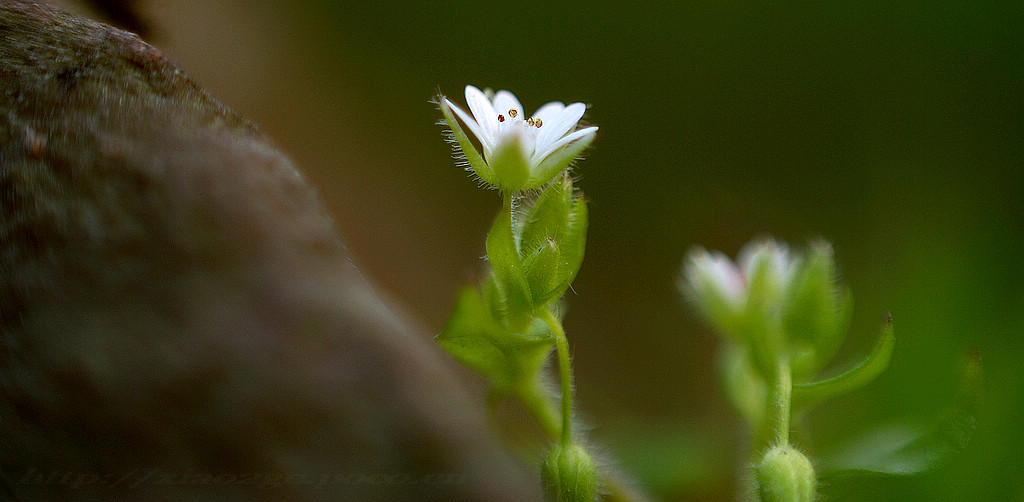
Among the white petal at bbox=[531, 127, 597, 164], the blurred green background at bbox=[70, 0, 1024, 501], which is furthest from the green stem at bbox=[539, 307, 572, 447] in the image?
the blurred green background at bbox=[70, 0, 1024, 501]

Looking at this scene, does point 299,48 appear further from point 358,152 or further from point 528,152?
point 528,152

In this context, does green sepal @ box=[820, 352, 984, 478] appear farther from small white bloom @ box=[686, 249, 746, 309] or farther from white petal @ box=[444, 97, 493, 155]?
white petal @ box=[444, 97, 493, 155]

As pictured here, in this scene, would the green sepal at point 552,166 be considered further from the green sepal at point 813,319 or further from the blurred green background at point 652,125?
the blurred green background at point 652,125

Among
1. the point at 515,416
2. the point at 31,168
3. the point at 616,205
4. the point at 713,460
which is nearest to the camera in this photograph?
the point at 31,168

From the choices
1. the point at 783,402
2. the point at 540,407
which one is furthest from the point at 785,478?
the point at 540,407

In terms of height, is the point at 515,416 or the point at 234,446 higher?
the point at 515,416

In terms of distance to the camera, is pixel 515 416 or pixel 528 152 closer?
pixel 528 152

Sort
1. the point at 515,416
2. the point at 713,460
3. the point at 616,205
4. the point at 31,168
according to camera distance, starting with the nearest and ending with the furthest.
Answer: the point at 31,168 → the point at 713,460 → the point at 515,416 → the point at 616,205

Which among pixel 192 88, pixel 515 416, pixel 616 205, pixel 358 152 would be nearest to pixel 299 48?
pixel 358 152
